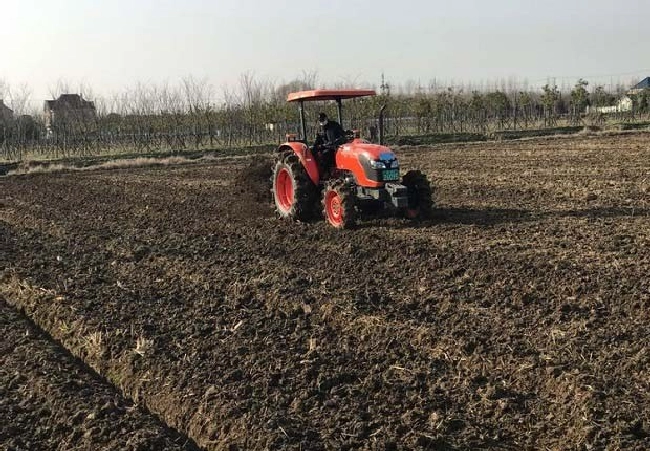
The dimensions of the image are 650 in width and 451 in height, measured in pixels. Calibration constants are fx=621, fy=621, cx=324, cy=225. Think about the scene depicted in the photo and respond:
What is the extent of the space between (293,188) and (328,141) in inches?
35.7

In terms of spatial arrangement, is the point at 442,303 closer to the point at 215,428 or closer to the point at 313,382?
A: the point at 313,382

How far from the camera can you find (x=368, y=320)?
5.16 meters

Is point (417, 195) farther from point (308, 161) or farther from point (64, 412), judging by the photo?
point (64, 412)

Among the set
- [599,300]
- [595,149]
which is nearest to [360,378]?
[599,300]

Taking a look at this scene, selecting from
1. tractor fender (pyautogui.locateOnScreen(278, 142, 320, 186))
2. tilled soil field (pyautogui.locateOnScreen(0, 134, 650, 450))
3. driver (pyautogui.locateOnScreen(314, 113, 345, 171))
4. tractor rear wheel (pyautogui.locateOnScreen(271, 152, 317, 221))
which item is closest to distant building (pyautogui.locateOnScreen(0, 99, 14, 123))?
tilled soil field (pyautogui.locateOnScreen(0, 134, 650, 450))

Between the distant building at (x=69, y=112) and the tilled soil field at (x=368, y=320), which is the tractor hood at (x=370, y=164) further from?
the distant building at (x=69, y=112)

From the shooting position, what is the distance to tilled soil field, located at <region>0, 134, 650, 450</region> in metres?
3.63

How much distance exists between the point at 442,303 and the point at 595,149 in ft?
55.9

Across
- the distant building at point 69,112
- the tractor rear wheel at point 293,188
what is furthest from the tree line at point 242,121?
the tractor rear wheel at point 293,188

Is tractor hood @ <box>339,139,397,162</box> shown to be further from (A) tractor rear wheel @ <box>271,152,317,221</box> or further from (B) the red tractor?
(A) tractor rear wheel @ <box>271,152,317,221</box>

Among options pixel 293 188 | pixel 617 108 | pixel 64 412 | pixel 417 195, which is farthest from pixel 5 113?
pixel 617 108

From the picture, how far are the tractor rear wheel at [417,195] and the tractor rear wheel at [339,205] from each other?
1.02 metres

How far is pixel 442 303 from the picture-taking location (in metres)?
5.59

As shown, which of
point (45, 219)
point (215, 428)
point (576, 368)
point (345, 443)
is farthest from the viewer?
point (45, 219)
